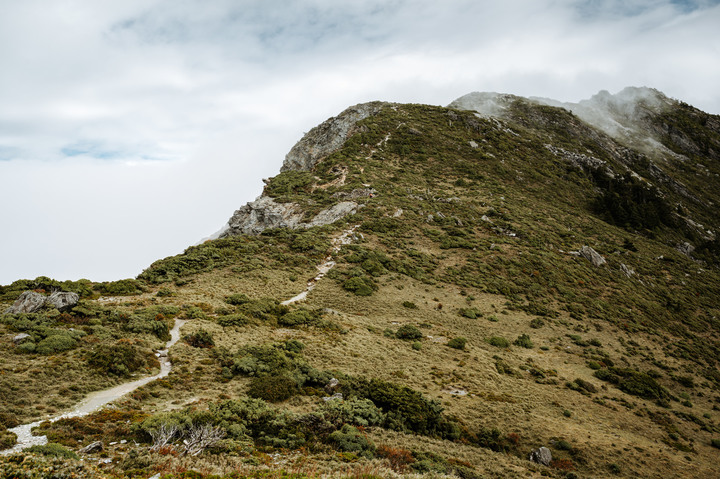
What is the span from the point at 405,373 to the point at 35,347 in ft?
70.4

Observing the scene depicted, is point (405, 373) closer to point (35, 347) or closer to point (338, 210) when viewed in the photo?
point (35, 347)

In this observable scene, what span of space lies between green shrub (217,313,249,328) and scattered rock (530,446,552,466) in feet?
67.7

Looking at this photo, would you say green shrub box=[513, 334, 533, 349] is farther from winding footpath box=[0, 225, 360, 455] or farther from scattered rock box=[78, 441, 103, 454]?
scattered rock box=[78, 441, 103, 454]

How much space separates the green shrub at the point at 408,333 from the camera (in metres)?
29.2

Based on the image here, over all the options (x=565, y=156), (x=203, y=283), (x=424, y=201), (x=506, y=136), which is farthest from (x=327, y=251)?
(x=565, y=156)

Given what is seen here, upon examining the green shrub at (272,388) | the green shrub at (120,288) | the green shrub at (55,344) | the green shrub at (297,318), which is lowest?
the green shrub at (272,388)

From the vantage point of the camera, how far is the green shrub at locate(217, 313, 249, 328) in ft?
86.3

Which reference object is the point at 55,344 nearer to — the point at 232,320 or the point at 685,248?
the point at 232,320

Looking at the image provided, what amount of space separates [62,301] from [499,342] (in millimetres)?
33927

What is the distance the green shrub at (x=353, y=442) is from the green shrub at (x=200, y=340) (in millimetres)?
12395

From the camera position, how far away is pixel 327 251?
45.8m

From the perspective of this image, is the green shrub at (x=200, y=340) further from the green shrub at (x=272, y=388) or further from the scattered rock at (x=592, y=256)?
the scattered rock at (x=592, y=256)

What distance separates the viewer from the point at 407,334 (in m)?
29.3

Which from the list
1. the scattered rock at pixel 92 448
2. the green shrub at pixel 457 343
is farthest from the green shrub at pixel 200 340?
the green shrub at pixel 457 343
